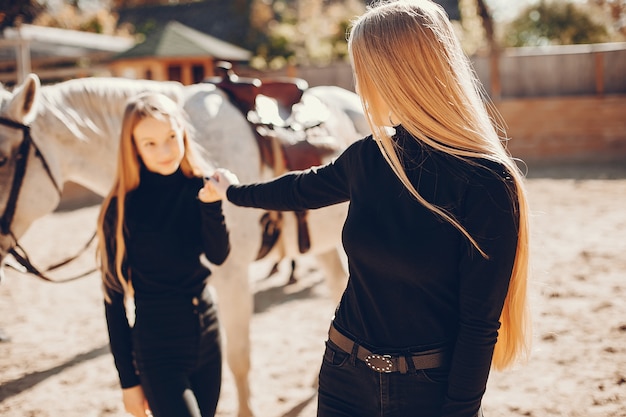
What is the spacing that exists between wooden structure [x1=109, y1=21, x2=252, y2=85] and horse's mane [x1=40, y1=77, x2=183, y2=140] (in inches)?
349

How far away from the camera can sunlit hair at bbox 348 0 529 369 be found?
4.35 feet

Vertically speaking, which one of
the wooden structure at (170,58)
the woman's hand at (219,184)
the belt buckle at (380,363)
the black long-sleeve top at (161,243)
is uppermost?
the wooden structure at (170,58)

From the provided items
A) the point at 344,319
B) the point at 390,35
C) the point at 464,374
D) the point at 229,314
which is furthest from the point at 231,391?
the point at 390,35

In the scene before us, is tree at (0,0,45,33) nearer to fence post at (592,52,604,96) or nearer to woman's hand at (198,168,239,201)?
woman's hand at (198,168,239,201)

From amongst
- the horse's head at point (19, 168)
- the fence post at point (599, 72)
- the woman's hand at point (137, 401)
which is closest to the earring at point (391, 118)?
the woman's hand at point (137, 401)

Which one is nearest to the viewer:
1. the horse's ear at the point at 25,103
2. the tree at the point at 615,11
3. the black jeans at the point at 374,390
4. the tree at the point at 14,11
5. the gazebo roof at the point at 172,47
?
the black jeans at the point at 374,390

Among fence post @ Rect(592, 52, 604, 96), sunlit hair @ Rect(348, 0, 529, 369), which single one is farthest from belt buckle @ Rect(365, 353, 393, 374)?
fence post @ Rect(592, 52, 604, 96)

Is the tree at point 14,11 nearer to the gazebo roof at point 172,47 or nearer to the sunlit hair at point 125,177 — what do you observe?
the gazebo roof at point 172,47

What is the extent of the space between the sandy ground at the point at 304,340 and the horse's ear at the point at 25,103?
168 centimetres

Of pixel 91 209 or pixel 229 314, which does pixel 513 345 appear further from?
pixel 91 209

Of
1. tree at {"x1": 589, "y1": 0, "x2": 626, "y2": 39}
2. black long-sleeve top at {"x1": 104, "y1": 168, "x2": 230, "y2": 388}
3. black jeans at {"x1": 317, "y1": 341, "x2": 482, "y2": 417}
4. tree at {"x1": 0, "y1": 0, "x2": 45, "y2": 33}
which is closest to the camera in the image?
black jeans at {"x1": 317, "y1": 341, "x2": 482, "y2": 417}

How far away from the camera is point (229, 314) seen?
2807 mm

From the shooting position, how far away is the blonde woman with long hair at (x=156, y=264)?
1.94 meters

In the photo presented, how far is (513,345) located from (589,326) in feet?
9.29
